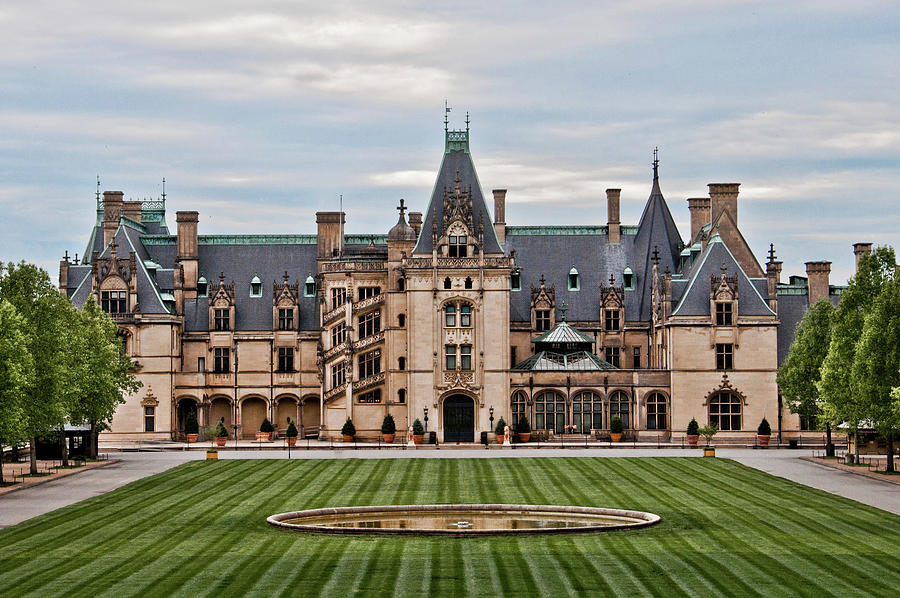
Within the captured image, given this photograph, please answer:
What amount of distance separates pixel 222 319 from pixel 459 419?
21658 mm

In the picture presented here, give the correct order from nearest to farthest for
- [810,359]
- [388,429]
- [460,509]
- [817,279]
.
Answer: [460,509] < [810,359] < [388,429] < [817,279]

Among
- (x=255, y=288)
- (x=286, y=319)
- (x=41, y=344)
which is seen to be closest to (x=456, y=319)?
(x=286, y=319)

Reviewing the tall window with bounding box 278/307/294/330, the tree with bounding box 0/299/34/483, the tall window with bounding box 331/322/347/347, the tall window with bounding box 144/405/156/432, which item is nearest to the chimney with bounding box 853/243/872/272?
the tall window with bounding box 331/322/347/347

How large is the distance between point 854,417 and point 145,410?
179 ft

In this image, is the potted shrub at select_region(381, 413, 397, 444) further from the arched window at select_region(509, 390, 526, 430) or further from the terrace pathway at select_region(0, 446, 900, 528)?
the arched window at select_region(509, 390, 526, 430)

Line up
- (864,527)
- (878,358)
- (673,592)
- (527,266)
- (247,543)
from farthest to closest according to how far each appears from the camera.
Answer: (527,266), (878,358), (864,527), (247,543), (673,592)

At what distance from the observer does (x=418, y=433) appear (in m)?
100

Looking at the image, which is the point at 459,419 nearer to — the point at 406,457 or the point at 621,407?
the point at 621,407

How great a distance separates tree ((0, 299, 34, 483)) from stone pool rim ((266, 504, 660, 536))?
16622 millimetres

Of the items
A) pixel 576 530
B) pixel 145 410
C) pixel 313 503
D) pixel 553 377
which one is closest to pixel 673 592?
pixel 576 530

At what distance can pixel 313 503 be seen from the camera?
57.1m

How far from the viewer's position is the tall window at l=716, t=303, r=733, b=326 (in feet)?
336

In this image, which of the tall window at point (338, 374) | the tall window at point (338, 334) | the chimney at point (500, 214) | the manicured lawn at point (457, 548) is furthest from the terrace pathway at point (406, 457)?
the chimney at point (500, 214)

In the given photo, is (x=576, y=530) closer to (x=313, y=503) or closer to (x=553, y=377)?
(x=313, y=503)
